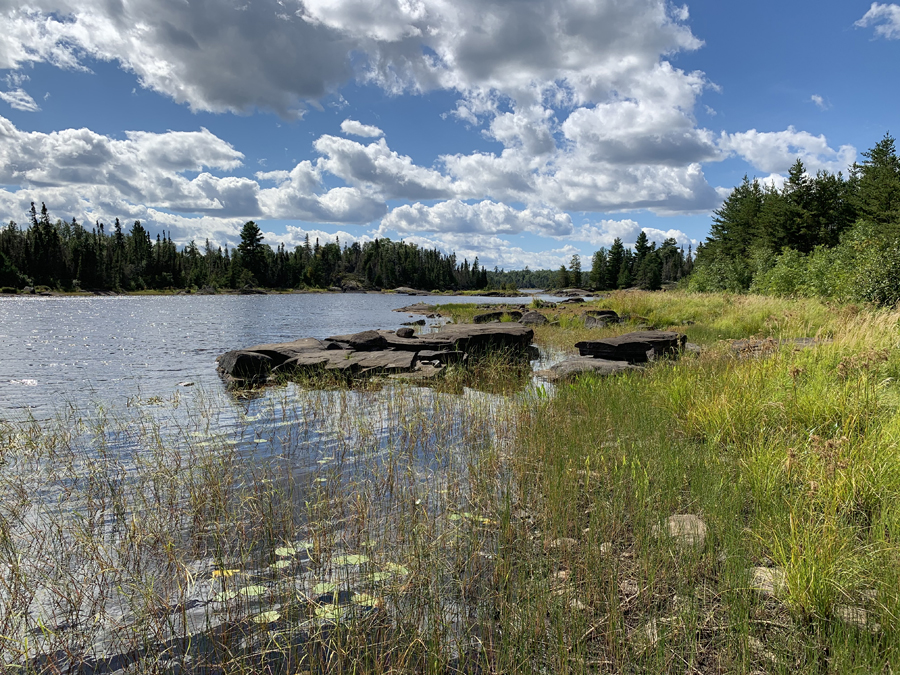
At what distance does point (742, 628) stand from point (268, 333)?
27.2 m

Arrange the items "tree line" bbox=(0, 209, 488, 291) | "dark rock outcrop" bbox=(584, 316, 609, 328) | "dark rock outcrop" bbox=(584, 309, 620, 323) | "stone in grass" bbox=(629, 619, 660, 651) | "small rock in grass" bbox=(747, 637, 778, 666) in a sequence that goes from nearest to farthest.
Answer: "small rock in grass" bbox=(747, 637, 778, 666) → "stone in grass" bbox=(629, 619, 660, 651) → "dark rock outcrop" bbox=(584, 316, 609, 328) → "dark rock outcrop" bbox=(584, 309, 620, 323) → "tree line" bbox=(0, 209, 488, 291)

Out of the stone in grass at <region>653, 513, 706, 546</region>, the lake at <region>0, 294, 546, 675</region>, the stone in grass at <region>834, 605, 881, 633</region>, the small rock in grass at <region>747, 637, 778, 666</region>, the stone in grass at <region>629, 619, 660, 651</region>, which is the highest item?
the stone in grass at <region>834, 605, 881, 633</region>

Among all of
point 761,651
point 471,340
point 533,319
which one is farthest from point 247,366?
point 533,319

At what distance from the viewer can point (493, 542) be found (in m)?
4.45

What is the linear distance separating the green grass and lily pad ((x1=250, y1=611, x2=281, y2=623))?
0.05 ft

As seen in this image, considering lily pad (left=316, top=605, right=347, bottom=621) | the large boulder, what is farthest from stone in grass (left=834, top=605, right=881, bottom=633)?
the large boulder

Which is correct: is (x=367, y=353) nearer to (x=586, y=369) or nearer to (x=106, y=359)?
(x=586, y=369)

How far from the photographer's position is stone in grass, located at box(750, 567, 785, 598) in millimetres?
3267

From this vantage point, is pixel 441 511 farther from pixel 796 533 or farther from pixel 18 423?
pixel 18 423

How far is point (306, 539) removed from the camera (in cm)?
452

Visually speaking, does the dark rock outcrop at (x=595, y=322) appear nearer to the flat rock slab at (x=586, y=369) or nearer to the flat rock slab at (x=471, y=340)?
the flat rock slab at (x=471, y=340)

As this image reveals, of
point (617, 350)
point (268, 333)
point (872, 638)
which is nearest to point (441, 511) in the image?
point (872, 638)

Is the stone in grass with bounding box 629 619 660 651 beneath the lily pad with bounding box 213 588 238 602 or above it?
above

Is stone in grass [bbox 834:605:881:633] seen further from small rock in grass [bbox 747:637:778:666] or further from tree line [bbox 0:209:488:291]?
tree line [bbox 0:209:488:291]
